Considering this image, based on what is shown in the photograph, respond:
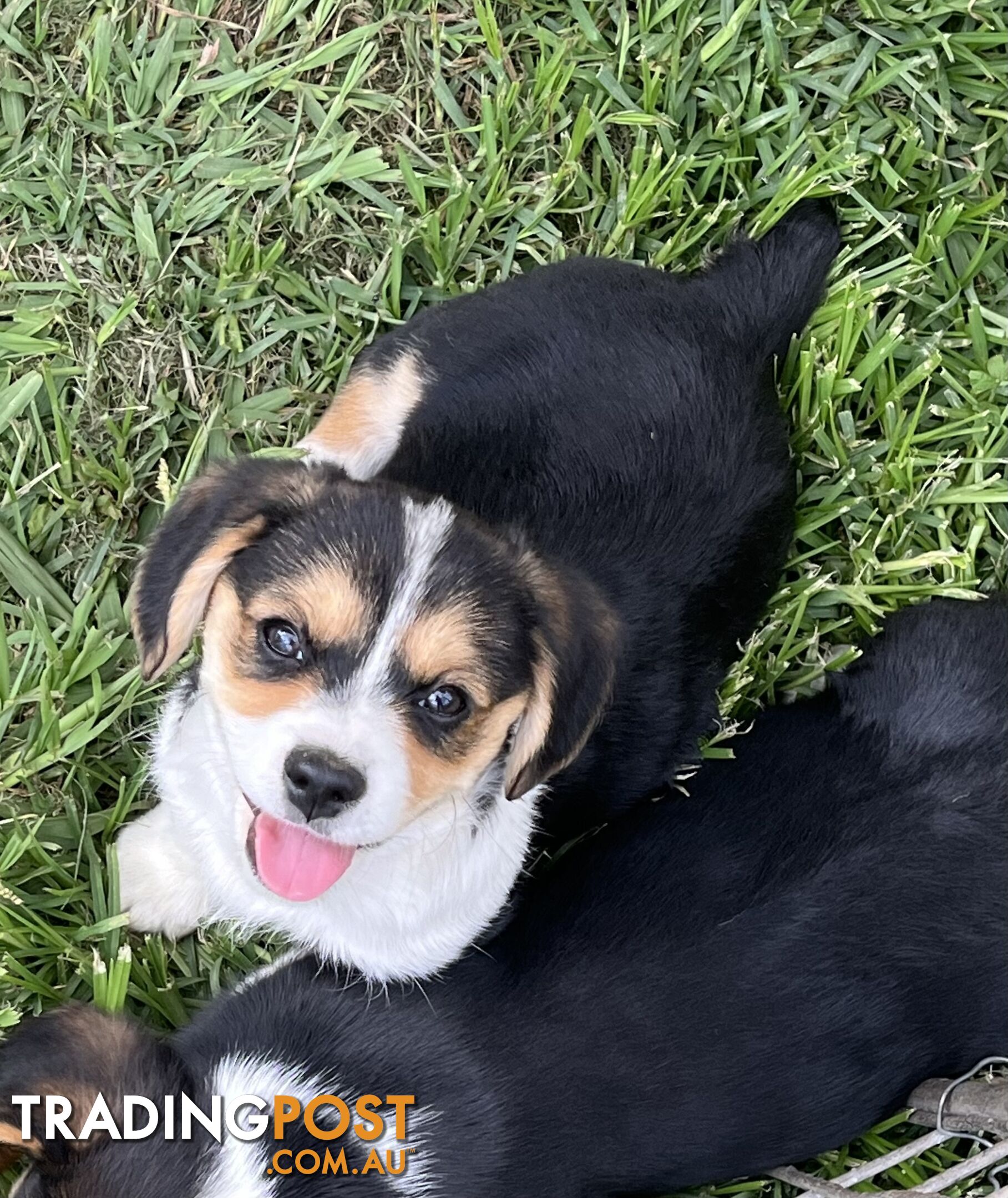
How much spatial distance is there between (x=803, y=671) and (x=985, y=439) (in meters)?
1.03

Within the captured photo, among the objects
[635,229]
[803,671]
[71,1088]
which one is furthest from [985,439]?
[71,1088]

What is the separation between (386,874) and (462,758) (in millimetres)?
557

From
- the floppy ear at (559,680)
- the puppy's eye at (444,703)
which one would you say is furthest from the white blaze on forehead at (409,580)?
the floppy ear at (559,680)

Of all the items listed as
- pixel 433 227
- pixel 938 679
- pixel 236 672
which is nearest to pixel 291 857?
pixel 236 672

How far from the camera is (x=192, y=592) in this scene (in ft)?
9.93

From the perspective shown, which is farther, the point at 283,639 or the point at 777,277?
the point at 777,277

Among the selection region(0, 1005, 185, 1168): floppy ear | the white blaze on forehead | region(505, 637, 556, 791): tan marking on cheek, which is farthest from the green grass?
the white blaze on forehead

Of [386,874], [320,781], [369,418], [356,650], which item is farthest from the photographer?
[369,418]

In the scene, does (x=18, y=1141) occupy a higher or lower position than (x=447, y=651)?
lower

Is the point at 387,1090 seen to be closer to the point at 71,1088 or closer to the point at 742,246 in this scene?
the point at 71,1088

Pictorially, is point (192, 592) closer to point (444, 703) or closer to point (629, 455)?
point (444, 703)

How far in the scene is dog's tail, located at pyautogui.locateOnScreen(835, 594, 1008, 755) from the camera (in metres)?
3.70

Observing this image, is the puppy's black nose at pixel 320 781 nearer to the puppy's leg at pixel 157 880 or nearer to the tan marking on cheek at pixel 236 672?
the tan marking on cheek at pixel 236 672

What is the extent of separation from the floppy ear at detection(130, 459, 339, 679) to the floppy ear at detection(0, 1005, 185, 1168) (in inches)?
37.2
